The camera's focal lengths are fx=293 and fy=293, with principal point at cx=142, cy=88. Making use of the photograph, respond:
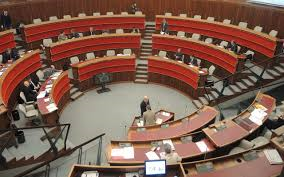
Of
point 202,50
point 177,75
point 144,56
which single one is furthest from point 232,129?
point 144,56

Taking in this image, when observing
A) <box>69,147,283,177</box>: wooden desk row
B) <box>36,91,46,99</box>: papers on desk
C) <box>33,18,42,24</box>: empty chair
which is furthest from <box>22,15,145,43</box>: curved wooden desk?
<box>69,147,283,177</box>: wooden desk row

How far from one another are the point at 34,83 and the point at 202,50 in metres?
8.38

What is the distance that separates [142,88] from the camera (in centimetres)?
1509

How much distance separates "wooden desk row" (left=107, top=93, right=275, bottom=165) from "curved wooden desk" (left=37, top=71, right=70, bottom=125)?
3.35m

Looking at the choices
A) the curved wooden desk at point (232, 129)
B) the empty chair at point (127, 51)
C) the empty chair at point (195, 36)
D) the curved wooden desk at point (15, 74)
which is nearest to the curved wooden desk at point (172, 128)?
the curved wooden desk at point (232, 129)

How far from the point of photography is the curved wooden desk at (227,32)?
13.7m

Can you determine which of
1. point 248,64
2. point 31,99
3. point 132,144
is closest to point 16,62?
point 31,99

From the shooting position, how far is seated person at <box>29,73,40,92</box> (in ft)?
40.4

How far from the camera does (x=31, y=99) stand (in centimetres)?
1140

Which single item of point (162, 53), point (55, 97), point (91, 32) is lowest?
point (55, 97)

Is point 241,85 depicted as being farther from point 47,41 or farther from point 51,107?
point 47,41

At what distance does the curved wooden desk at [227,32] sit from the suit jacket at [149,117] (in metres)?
6.82

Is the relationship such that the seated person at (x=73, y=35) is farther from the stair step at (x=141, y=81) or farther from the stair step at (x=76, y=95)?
the stair step at (x=141, y=81)

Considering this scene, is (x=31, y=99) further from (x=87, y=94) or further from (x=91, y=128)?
(x=87, y=94)
